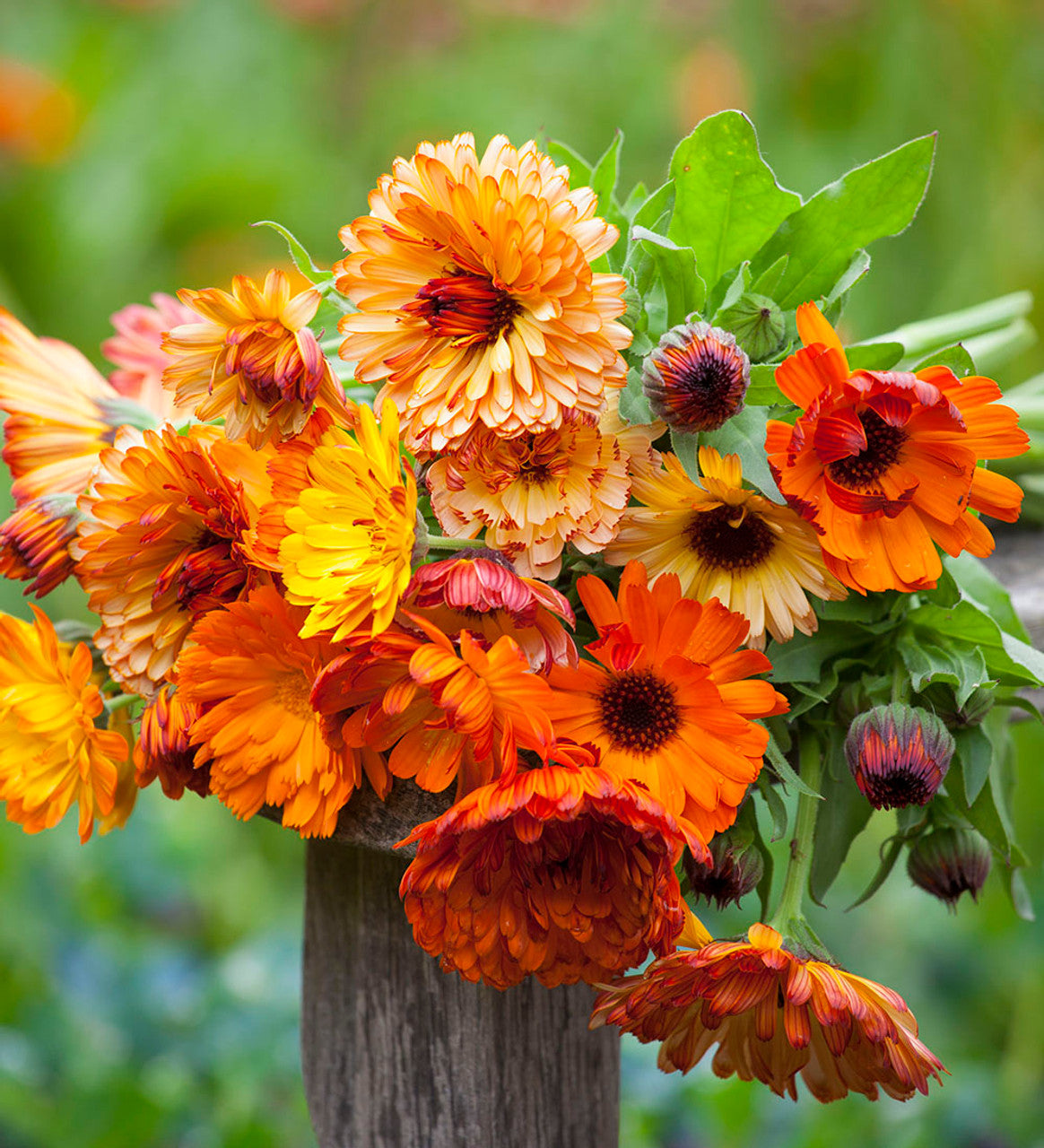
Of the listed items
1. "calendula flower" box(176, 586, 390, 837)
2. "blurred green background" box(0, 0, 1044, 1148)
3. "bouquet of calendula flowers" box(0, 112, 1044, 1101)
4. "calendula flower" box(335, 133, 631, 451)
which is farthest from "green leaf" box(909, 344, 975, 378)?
"blurred green background" box(0, 0, 1044, 1148)

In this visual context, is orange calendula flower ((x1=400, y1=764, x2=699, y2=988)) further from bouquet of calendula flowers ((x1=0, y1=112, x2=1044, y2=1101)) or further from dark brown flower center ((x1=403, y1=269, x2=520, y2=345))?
dark brown flower center ((x1=403, y1=269, x2=520, y2=345))

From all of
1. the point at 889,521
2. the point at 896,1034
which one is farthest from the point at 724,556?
the point at 896,1034

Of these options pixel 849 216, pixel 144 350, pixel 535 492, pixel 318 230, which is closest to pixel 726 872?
pixel 535 492

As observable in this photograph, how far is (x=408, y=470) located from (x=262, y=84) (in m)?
2.94

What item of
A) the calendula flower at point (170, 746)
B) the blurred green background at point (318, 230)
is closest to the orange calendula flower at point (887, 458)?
the calendula flower at point (170, 746)

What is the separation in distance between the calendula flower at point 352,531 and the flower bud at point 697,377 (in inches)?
3.4

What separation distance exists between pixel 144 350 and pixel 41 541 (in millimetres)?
143

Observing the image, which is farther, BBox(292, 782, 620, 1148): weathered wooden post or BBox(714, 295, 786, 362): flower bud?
BBox(292, 782, 620, 1148): weathered wooden post

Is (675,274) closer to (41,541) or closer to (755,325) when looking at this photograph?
(755,325)

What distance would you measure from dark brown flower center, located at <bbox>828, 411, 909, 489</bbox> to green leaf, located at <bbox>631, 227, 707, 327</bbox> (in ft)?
0.29

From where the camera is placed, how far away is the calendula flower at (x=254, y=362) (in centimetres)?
40

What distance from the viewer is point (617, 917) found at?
38 cm

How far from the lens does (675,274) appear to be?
0.45 metres

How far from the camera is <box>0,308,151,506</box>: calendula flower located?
0.50 metres
